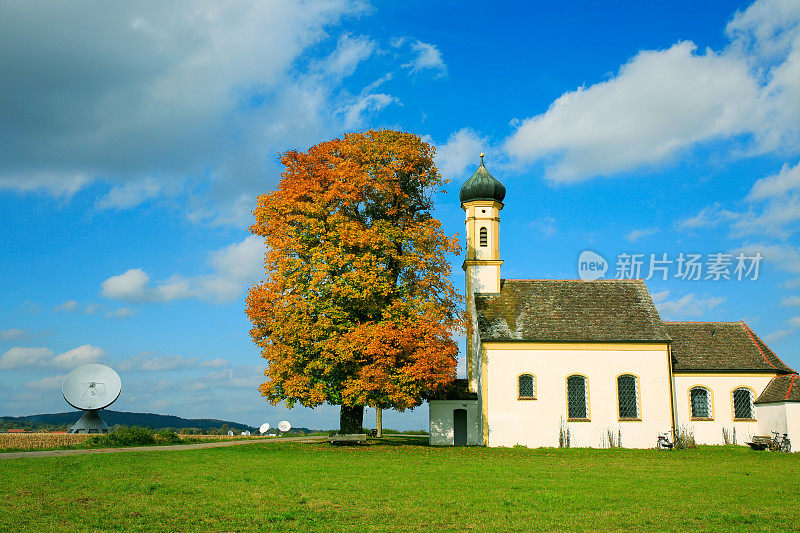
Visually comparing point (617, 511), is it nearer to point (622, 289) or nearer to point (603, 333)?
point (603, 333)

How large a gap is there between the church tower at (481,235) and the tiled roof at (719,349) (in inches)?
454

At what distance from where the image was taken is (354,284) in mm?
31016

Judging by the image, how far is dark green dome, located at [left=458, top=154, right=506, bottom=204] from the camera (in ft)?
131

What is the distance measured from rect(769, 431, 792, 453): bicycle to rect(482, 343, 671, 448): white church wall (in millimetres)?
5035

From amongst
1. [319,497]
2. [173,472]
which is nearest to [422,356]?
[173,472]

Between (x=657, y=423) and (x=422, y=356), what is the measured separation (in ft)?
48.5

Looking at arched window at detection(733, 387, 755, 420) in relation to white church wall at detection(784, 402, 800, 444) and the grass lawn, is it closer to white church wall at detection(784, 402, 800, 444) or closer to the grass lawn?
white church wall at detection(784, 402, 800, 444)

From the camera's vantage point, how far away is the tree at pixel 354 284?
99.2 feet

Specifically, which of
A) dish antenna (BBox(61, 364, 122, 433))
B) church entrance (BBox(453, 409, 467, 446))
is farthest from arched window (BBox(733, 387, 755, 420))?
dish antenna (BBox(61, 364, 122, 433))

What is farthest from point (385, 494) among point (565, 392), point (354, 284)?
point (565, 392)

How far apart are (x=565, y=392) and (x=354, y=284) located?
1353cm

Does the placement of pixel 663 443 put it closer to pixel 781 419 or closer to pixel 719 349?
pixel 781 419

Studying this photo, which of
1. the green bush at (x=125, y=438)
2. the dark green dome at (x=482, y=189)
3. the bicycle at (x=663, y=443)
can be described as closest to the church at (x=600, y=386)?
the bicycle at (x=663, y=443)

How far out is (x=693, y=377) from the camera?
36250mm
